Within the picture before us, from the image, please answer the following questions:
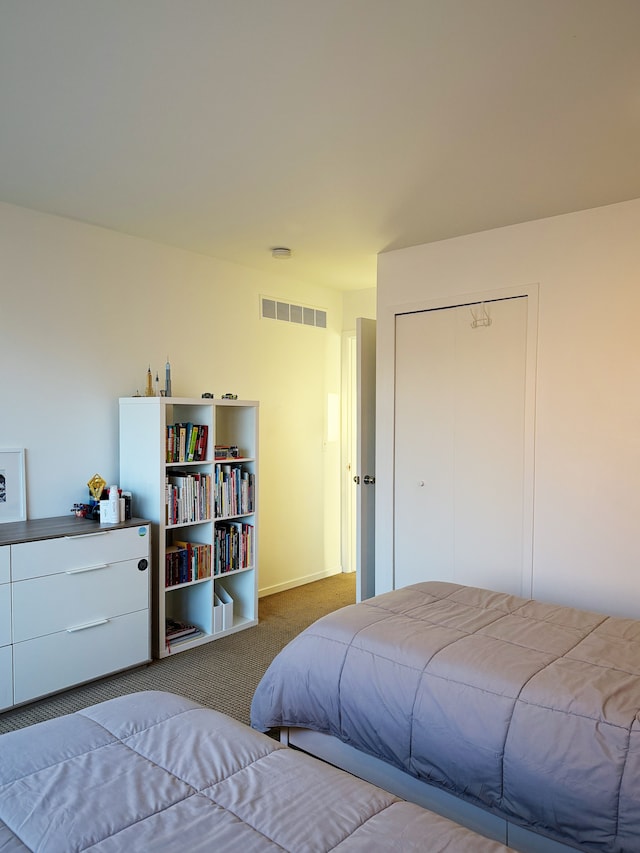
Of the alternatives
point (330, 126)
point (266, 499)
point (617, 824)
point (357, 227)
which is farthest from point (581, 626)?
point (266, 499)

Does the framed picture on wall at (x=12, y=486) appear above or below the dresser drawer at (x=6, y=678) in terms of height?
above

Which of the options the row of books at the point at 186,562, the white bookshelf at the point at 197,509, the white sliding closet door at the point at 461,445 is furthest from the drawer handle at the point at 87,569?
the white sliding closet door at the point at 461,445

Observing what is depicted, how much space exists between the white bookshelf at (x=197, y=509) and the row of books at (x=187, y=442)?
26 mm

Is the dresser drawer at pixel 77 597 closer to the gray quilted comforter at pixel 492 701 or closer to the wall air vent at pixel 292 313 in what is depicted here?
the gray quilted comforter at pixel 492 701

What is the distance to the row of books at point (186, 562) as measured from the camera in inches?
141

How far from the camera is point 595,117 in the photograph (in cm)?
227

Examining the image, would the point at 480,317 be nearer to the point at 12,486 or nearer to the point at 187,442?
the point at 187,442

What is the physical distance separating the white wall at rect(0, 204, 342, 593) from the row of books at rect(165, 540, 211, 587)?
600 millimetres

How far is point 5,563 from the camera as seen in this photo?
2.78 metres

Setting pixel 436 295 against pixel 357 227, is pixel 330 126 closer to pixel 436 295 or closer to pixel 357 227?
pixel 357 227

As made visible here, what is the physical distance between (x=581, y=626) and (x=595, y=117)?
188 cm

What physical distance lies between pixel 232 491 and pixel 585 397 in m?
2.13

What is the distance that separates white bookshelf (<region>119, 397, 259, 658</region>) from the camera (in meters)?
3.50

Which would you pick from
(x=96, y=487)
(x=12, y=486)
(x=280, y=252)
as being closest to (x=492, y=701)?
(x=96, y=487)
